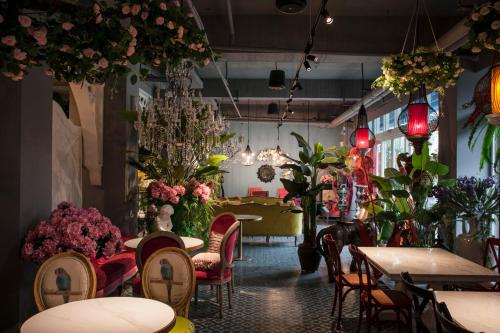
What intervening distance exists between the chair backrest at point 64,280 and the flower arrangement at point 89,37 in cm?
126

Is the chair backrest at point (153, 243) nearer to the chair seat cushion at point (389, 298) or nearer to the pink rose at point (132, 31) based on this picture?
the chair seat cushion at point (389, 298)

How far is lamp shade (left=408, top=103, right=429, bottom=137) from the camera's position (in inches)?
159

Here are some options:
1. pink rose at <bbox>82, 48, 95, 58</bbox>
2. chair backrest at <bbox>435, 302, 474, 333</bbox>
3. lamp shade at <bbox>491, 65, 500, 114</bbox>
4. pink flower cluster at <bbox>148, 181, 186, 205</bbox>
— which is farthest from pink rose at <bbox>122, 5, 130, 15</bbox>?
pink flower cluster at <bbox>148, 181, 186, 205</bbox>

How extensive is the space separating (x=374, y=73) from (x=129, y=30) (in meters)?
9.08

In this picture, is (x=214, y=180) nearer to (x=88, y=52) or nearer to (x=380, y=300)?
(x=380, y=300)

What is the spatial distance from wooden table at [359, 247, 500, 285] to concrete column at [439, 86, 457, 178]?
7.70 feet

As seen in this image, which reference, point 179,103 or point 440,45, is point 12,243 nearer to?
point 179,103

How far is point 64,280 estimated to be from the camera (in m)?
2.96

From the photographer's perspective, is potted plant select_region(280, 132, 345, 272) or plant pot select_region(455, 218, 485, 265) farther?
potted plant select_region(280, 132, 345, 272)

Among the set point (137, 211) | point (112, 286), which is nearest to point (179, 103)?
point (137, 211)

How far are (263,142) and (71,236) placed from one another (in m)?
13.3

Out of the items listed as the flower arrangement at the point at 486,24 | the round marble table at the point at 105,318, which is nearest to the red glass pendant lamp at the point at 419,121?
the flower arrangement at the point at 486,24

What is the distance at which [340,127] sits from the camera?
16.7m

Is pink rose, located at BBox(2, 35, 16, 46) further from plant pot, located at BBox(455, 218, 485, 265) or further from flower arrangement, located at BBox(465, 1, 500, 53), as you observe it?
plant pot, located at BBox(455, 218, 485, 265)
